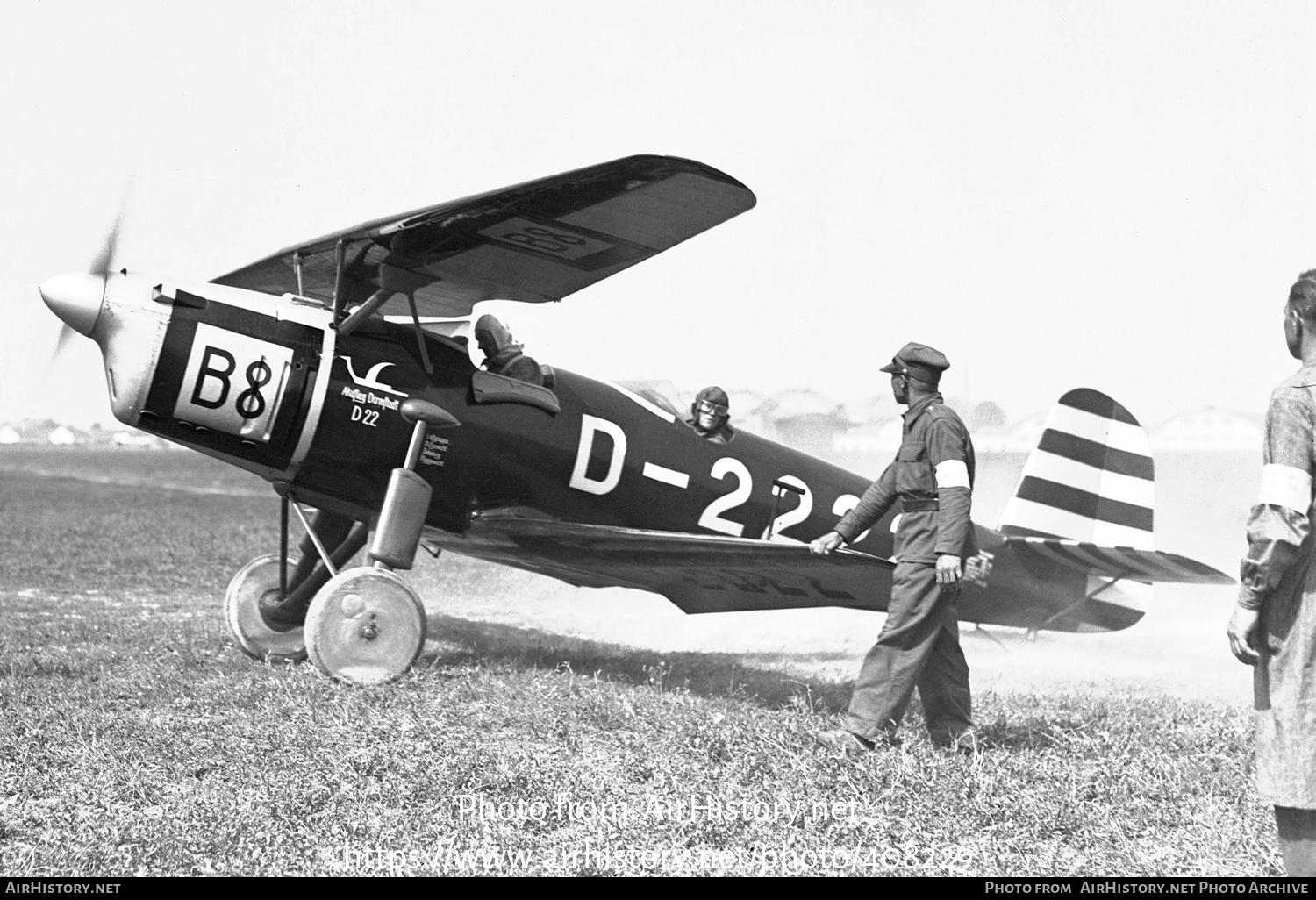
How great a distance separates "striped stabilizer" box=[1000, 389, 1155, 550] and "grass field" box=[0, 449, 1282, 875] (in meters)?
1.56

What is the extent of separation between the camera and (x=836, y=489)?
28.8ft

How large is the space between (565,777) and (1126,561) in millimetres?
4101

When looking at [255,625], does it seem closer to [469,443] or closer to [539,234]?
[469,443]

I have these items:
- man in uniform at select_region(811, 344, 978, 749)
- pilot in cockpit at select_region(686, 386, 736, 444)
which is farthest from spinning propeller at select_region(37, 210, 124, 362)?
man in uniform at select_region(811, 344, 978, 749)

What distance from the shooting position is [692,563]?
737 centimetres

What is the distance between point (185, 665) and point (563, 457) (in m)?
2.75

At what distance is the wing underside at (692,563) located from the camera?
6953 mm

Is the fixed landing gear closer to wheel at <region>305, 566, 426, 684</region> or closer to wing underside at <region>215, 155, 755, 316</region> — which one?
wheel at <region>305, 566, 426, 684</region>

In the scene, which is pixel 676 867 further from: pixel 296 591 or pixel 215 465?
pixel 215 465

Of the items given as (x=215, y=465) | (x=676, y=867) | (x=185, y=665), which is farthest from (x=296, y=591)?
(x=215, y=465)

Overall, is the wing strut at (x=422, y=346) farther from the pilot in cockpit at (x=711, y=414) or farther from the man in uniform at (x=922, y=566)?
the man in uniform at (x=922, y=566)

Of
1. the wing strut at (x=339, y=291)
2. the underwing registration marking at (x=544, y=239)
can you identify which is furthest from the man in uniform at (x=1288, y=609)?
the wing strut at (x=339, y=291)

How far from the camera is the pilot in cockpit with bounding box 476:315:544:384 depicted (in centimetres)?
796

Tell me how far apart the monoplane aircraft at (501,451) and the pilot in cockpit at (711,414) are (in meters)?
0.10
